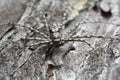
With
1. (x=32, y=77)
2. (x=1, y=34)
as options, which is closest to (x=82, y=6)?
(x=1, y=34)

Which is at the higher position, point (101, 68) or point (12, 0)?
point (12, 0)

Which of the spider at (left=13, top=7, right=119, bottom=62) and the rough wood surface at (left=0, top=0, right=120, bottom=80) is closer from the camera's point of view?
the rough wood surface at (left=0, top=0, right=120, bottom=80)

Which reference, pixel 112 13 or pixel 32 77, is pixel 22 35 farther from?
pixel 112 13

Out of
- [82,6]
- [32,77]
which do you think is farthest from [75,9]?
[32,77]

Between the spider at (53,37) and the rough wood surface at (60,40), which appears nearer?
the rough wood surface at (60,40)

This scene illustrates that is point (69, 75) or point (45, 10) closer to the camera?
point (69, 75)

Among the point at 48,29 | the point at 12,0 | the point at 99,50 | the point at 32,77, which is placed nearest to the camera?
the point at 32,77

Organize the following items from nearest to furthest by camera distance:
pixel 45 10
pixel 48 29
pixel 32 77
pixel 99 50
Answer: pixel 32 77 → pixel 99 50 → pixel 48 29 → pixel 45 10
